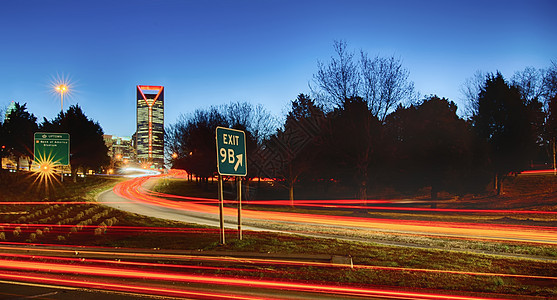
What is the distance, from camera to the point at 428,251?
10.8 metres

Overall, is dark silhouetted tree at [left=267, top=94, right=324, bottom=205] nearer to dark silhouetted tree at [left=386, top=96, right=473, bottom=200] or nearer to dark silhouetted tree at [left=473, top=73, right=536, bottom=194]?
dark silhouetted tree at [left=386, top=96, right=473, bottom=200]

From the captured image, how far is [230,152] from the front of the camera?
10.9 m

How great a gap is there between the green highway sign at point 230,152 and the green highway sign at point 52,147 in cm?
1818

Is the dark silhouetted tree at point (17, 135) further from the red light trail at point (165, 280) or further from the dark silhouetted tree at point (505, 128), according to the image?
the dark silhouetted tree at point (505, 128)

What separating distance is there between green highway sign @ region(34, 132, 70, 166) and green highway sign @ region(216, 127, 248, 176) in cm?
1818

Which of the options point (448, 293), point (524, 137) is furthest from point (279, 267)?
point (524, 137)

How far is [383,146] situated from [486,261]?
907 inches

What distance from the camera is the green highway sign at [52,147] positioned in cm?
2425

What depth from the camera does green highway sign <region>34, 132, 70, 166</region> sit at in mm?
24250

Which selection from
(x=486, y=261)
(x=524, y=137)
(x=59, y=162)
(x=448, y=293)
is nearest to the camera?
(x=448, y=293)

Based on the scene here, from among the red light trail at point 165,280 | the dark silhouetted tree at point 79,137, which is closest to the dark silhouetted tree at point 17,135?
the dark silhouetted tree at point 79,137

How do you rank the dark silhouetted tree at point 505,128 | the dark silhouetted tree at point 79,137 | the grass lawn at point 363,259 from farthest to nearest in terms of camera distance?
the dark silhouetted tree at point 79,137
the dark silhouetted tree at point 505,128
the grass lawn at point 363,259

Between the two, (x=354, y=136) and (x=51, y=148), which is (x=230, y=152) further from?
(x=354, y=136)

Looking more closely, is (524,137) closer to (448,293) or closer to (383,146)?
(383,146)
